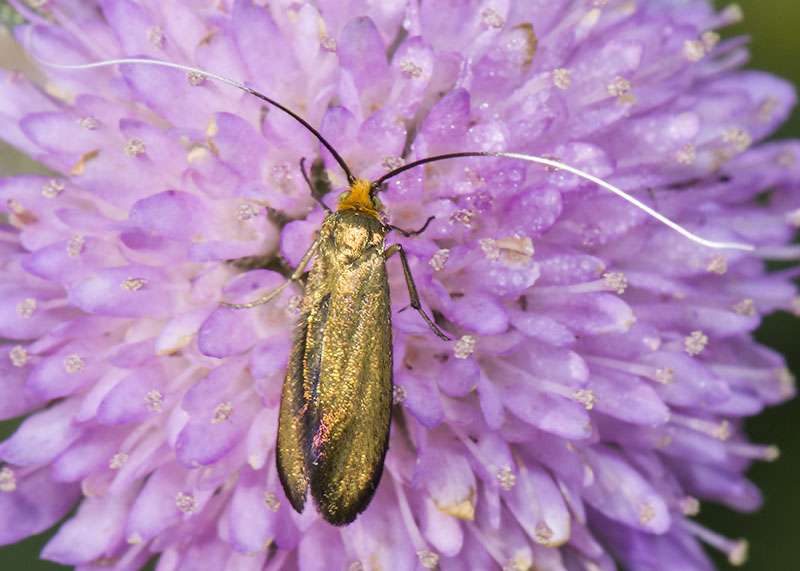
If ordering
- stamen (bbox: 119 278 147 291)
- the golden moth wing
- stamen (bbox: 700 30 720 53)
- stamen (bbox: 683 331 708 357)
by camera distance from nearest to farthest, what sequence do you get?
the golden moth wing
stamen (bbox: 119 278 147 291)
stamen (bbox: 683 331 708 357)
stamen (bbox: 700 30 720 53)

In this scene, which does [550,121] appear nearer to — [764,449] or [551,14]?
[551,14]

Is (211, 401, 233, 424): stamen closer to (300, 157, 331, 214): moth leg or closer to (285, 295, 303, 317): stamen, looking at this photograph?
(285, 295, 303, 317): stamen

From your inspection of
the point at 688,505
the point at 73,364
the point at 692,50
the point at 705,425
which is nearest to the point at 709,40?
the point at 692,50

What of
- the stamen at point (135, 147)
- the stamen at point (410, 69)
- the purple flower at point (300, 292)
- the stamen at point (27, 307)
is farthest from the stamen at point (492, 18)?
the stamen at point (27, 307)

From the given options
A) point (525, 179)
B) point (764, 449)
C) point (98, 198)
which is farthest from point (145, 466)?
point (764, 449)

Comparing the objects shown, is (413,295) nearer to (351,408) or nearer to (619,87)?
(351,408)

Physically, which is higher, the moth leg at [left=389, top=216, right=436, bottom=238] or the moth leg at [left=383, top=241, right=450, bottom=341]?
the moth leg at [left=389, top=216, right=436, bottom=238]

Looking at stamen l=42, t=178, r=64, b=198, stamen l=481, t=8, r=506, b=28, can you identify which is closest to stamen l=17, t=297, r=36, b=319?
stamen l=42, t=178, r=64, b=198

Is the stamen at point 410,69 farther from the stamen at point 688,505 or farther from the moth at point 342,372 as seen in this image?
the stamen at point 688,505
